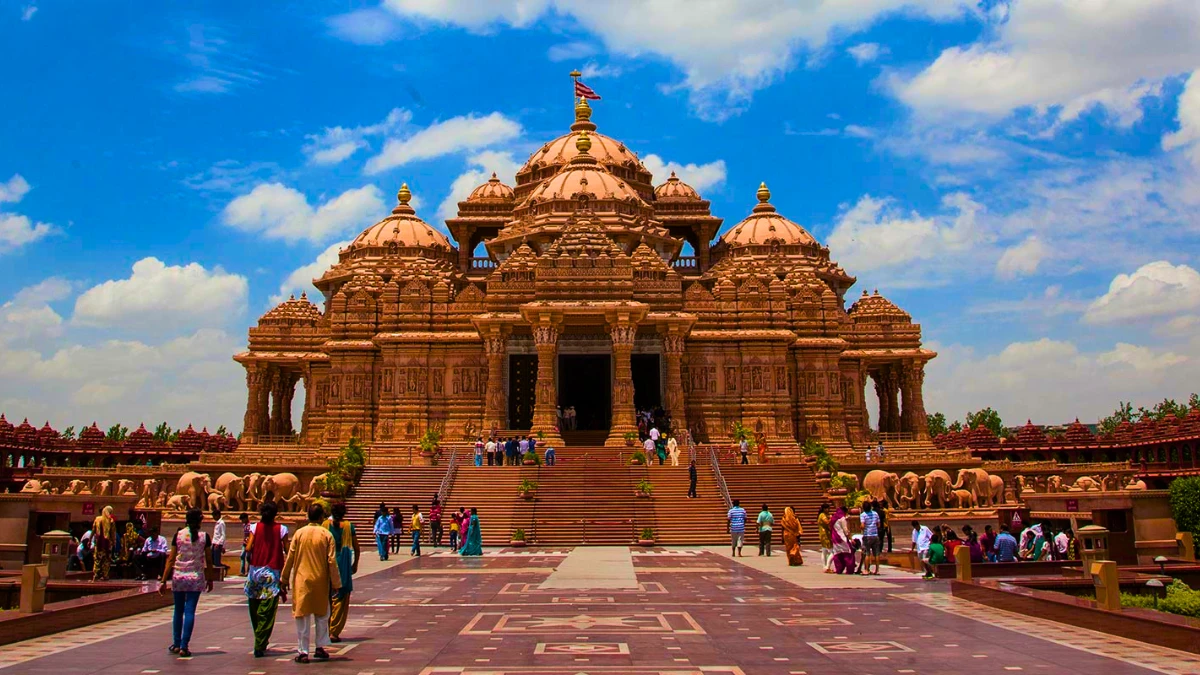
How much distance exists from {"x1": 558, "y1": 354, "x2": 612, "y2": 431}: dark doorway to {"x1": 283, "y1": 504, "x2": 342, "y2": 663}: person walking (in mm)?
44707

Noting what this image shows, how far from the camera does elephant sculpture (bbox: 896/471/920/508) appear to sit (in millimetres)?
40938

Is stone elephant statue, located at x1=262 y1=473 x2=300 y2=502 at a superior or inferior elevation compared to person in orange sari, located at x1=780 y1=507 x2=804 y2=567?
superior

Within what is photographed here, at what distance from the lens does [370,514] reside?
3750 centimetres

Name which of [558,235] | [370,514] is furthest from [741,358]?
[370,514]

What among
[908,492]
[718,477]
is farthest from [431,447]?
[908,492]

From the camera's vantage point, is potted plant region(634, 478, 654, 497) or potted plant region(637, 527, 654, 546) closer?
potted plant region(637, 527, 654, 546)

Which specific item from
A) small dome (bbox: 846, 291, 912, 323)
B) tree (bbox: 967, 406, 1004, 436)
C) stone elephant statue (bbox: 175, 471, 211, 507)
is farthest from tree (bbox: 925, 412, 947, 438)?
stone elephant statue (bbox: 175, 471, 211, 507)

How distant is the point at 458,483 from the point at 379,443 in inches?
489

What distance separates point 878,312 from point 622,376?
21956 mm

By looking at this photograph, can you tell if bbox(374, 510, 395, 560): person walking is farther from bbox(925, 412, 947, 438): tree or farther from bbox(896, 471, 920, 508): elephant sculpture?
bbox(925, 412, 947, 438): tree

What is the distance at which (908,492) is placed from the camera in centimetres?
4109

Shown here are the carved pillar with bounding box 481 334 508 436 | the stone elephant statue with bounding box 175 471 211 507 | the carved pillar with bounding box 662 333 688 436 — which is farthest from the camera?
the carved pillar with bounding box 662 333 688 436

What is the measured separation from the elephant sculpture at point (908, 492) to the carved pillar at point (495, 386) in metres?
18.6

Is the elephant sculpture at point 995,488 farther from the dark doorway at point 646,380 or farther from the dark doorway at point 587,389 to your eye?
the dark doorway at point 587,389
